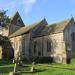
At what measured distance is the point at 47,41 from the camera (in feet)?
176

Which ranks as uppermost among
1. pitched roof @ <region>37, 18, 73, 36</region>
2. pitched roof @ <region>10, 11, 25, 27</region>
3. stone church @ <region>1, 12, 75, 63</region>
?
pitched roof @ <region>10, 11, 25, 27</region>

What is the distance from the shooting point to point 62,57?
1929 inches

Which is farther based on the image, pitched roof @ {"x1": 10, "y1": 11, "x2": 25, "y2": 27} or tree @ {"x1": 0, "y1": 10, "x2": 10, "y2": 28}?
pitched roof @ {"x1": 10, "y1": 11, "x2": 25, "y2": 27}

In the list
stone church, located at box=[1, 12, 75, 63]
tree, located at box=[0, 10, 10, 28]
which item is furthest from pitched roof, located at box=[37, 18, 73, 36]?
tree, located at box=[0, 10, 10, 28]

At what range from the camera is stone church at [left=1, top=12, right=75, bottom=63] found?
1978 inches

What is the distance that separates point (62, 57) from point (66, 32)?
548 cm

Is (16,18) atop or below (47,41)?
atop

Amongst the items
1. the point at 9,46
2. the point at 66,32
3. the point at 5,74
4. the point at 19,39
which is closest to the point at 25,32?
the point at 19,39

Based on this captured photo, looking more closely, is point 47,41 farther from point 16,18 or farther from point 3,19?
point 16,18

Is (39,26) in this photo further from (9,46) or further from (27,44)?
(9,46)

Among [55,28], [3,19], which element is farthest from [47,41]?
[3,19]

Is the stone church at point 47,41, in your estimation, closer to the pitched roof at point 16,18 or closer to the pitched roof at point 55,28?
the pitched roof at point 55,28

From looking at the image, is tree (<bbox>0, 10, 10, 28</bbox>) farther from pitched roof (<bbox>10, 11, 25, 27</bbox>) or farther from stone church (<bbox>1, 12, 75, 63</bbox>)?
pitched roof (<bbox>10, 11, 25, 27</bbox>)

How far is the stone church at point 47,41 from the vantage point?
5025 centimetres
